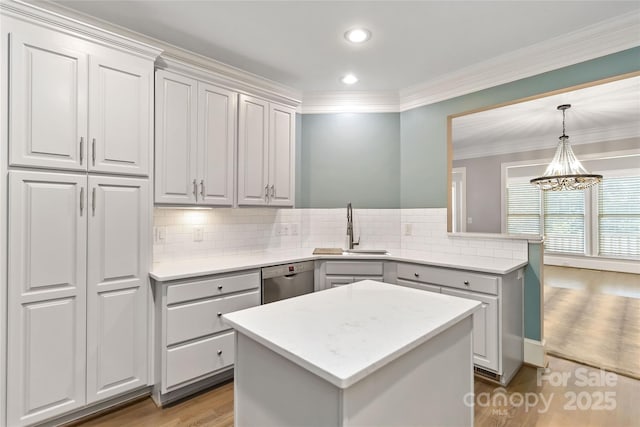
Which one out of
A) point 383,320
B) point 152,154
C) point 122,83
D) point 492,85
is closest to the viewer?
point 383,320

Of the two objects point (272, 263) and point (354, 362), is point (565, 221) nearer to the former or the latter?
point (272, 263)

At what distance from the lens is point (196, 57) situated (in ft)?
8.93

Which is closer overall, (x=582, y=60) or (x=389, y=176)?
(x=582, y=60)

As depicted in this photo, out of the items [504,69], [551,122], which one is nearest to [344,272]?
[504,69]

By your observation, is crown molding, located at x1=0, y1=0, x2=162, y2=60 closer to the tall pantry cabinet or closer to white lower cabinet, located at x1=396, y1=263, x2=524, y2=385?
the tall pantry cabinet

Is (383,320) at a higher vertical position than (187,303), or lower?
higher

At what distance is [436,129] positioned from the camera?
130 inches

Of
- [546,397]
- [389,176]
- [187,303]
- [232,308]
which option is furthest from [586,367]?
[187,303]

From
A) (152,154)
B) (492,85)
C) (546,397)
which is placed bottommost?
(546,397)

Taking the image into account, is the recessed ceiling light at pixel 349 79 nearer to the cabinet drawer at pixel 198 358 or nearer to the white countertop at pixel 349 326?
the white countertop at pixel 349 326

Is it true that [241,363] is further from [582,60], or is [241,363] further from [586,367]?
[582,60]

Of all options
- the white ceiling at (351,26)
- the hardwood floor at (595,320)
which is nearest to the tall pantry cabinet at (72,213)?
the white ceiling at (351,26)

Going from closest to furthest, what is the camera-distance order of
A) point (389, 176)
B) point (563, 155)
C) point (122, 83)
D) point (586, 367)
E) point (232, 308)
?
point (122, 83) < point (232, 308) < point (586, 367) < point (389, 176) < point (563, 155)

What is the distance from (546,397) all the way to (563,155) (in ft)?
13.7
